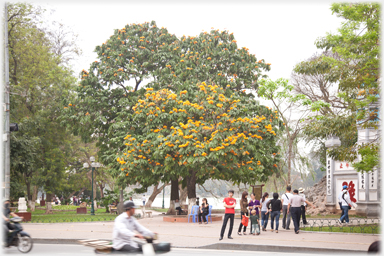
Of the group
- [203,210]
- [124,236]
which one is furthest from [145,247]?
[203,210]

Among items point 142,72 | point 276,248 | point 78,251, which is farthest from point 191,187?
point 78,251

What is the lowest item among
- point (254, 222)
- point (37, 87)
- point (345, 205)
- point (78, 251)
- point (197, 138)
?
point (78, 251)

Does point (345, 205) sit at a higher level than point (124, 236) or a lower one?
lower

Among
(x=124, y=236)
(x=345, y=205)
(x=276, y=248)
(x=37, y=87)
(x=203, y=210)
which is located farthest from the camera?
(x=37, y=87)

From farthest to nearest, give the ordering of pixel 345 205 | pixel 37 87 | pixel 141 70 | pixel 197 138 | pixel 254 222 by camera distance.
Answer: pixel 37 87 → pixel 141 70 → pixel 197 138 → pixel 345 205 → pixel 254 222

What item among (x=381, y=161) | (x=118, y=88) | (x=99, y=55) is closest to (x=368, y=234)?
(x=381, y=161)

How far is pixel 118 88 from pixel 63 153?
33.2 ft

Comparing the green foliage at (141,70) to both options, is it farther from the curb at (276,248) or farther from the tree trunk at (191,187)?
the curb at (276,248)

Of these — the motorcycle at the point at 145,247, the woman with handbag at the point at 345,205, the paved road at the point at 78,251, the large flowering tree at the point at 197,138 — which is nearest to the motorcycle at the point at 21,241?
the paved road at the point at 78,251

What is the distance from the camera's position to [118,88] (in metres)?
30.5

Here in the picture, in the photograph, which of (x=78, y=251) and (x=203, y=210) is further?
(x=203, y=210)

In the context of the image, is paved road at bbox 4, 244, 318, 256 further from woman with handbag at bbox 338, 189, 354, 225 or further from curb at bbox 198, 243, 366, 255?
woman with handbag at bbox 338, 189, 354, 225

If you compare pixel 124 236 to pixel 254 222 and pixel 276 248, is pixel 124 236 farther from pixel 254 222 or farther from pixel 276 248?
pixel 254 222

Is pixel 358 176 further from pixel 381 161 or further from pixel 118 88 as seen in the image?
pixel 118 88
